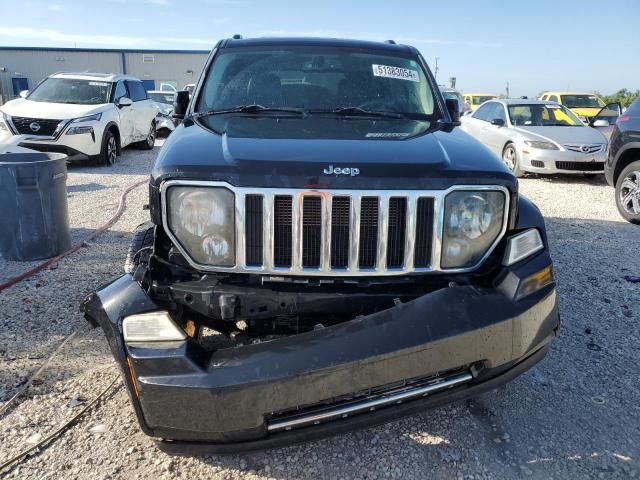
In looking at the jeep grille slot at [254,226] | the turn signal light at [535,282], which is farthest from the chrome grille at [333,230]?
the turn signal light at [535,282]

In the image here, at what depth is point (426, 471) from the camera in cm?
246

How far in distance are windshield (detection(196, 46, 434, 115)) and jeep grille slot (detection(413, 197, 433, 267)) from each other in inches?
55.3

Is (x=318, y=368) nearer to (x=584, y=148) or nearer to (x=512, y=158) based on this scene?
(x=584, y=148)

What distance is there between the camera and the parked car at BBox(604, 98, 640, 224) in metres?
7.06

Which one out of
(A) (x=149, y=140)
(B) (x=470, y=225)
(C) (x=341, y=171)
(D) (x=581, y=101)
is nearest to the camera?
(C) (x=341, y=171)

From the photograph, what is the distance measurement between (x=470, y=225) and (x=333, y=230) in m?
0.64

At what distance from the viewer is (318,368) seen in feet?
6.81

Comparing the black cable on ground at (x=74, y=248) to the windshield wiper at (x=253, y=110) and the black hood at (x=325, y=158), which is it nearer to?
the windshield wiper at (x=253, y=110)

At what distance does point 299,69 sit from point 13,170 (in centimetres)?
298

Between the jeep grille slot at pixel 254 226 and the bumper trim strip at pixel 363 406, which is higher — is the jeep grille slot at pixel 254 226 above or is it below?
above

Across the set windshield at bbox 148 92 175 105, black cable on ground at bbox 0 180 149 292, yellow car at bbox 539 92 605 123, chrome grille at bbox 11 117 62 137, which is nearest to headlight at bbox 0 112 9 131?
chrome grille at bbox 11 117 62 137

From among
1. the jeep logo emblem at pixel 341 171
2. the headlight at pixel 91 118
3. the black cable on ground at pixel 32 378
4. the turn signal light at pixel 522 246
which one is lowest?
the black cable on ground at pixel 32 378

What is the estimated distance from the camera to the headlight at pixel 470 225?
2.43 m

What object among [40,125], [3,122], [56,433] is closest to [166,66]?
[3,122]
